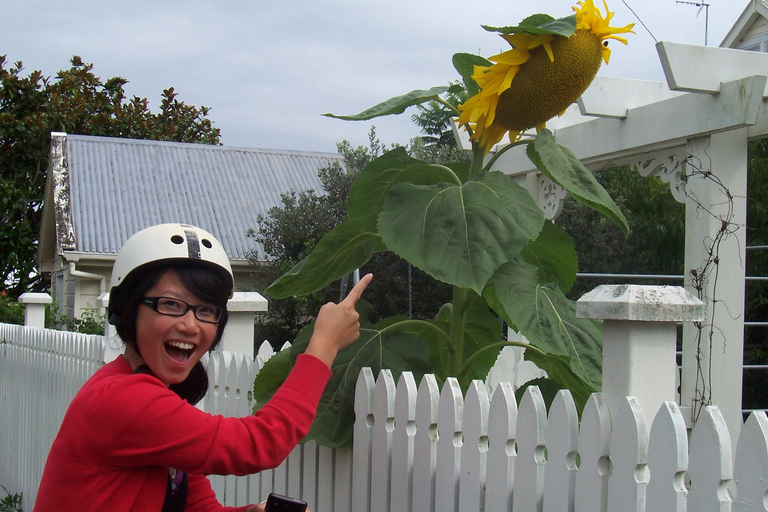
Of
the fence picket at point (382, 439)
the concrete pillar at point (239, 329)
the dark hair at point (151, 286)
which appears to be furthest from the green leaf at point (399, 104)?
the concrete pillar at point (239, 329)

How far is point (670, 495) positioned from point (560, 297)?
56cm

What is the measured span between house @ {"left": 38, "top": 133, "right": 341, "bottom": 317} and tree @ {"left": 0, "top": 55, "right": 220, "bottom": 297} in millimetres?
2580

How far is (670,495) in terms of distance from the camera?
5.10ft

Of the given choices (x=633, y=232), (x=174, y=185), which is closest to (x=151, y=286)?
(x=633, y=232)

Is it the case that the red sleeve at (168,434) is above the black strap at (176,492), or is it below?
above

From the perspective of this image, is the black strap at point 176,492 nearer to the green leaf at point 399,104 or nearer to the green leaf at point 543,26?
the green leaf at point 399,104

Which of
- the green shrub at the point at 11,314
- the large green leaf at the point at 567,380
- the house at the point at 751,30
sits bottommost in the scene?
the green shrub at the point at 11,314

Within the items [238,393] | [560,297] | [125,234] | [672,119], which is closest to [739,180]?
[672,119]

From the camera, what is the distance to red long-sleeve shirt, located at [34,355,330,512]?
166 cm

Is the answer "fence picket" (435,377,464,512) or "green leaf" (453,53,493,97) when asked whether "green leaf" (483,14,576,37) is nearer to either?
"green leaf" (453,53,493,97)

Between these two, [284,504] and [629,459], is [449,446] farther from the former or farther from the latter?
[629,459]

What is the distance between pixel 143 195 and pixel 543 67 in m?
13.7

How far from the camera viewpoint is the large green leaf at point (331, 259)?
2254 millimetres

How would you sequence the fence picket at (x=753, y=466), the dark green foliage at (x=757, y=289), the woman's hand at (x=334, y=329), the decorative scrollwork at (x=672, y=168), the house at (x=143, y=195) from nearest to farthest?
1. the fence picket at (x=753, y=466)
2. the woman's hand at (x=334, y=329)
3. the decorative scrollwork at (x=672, y=168)
4. the dark green foliage at (x=757, y=289)
5. the house at (x=143, y=195)
